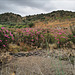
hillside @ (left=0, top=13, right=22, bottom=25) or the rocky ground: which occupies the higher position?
hillside @ (left=0, top=13, right=22, bottom=25)

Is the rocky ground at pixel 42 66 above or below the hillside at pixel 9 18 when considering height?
below

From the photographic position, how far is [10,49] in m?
4.81

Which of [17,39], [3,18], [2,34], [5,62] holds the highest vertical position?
[3,18]

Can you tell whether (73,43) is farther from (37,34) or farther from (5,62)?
(5,62)

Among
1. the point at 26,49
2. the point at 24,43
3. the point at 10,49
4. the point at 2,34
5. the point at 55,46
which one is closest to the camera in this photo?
the point at 2,34

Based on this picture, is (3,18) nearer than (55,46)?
No

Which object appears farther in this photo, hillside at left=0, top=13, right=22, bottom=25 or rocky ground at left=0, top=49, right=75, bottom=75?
hillside at left=0, top=13, right=22, bottom=25

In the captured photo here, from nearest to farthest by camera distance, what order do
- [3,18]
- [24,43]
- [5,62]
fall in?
[5,62], [24,43], [3,18]

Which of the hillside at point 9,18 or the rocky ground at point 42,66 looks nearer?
the rocky ground at point 42,66

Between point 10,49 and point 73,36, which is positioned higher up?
point 73,36

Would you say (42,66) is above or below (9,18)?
below

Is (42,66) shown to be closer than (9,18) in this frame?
Yes

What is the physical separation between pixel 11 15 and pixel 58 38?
974 inches

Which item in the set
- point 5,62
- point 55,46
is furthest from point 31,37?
point 5,62
